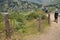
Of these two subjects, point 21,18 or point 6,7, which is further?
point 6,7

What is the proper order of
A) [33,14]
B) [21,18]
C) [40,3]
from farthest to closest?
1. [40,3]
2. [33,14]
3. [21,18]

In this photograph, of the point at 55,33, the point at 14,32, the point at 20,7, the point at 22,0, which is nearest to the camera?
the point at 14,32

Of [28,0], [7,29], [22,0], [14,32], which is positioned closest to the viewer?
[7,29]

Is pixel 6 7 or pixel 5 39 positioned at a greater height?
pixel 6 7

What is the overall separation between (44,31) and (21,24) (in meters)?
1.28

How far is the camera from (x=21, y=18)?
11125 millimetres

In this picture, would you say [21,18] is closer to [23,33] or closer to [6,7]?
[23,33]

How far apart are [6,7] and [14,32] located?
18.5 ft

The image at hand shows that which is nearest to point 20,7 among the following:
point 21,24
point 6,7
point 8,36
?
point 6,7

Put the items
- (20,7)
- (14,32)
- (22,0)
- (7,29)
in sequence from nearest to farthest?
1. (7,29)
2. (14,32)
3. (20,7)
4. (22,0)

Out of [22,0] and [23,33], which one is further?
[22,0]

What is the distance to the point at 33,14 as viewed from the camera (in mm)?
13492

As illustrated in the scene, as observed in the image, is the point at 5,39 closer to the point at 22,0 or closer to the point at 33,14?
the point at 33,14

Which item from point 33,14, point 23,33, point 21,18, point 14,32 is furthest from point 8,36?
point 33,14
